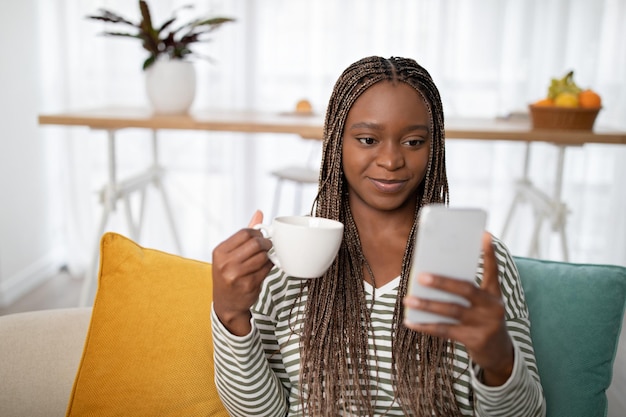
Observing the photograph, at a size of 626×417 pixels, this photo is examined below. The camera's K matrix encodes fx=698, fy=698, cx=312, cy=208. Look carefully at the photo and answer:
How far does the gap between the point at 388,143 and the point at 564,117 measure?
162 cm

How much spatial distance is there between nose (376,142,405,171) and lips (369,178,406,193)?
30mm

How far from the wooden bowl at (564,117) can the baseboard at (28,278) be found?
8.23 feet

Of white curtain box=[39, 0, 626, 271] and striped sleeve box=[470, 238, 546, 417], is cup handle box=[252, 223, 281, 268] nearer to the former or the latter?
striped sleeve box=[470, 238, 546, 417]

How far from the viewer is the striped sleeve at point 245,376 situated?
1.05m

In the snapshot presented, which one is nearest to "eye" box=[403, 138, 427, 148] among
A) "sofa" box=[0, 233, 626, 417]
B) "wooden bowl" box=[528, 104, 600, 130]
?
"sofa" box=[0, 233, 626, 417]

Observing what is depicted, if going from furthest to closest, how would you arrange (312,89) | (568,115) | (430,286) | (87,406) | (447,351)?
(312,89), (568,115), (87,406), (447,351), (430,286)

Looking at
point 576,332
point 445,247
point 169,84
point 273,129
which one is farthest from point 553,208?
point 445,247

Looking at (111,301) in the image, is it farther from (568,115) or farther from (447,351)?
(568,115)

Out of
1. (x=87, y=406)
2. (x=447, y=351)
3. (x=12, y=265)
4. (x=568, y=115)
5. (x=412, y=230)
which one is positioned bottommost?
(x=12, y=265)

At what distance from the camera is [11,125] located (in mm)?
3346

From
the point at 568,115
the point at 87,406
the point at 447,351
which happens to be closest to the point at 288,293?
the point at 447,351

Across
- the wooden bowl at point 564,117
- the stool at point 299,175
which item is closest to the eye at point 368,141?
the wooden bowl at point 564,117

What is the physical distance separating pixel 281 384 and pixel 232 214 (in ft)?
9.17

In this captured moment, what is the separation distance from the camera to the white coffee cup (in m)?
0.90
